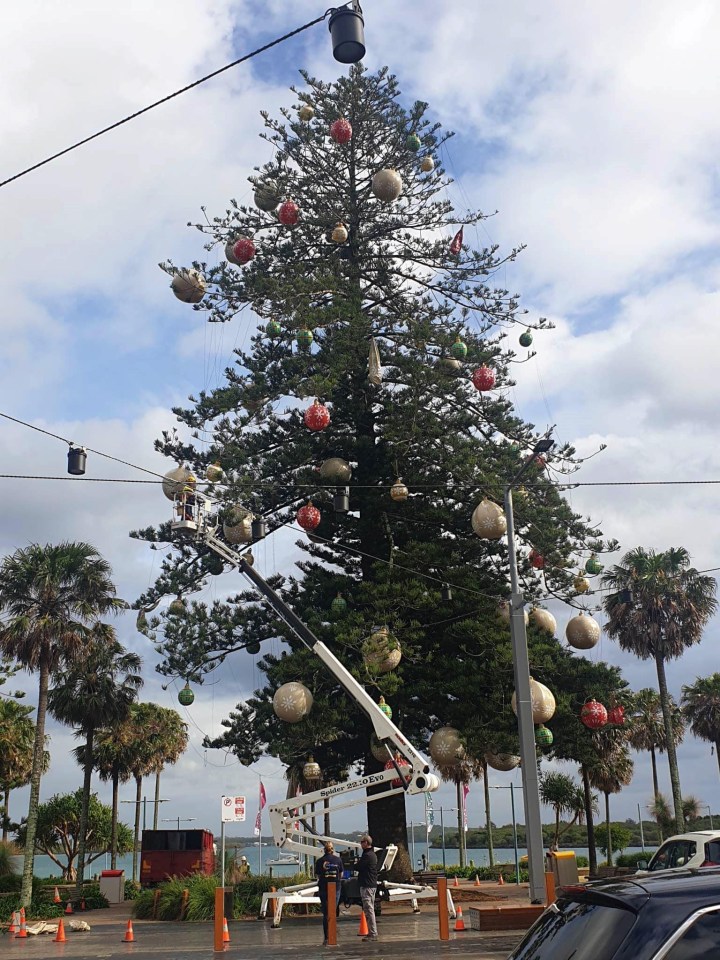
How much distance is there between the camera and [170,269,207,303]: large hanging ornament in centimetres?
2320

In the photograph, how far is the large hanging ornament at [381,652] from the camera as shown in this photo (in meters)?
23.1

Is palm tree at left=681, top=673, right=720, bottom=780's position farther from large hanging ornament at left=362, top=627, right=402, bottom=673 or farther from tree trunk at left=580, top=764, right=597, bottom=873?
large hanging ornament at left=362, top=627, right=402, bottom=673

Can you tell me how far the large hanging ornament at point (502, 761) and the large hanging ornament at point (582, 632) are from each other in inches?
130

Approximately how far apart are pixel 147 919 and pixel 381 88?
2608 cm

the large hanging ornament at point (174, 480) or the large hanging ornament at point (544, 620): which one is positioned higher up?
the large hanging ornament at point (174, 480)

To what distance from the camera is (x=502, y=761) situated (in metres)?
25.2

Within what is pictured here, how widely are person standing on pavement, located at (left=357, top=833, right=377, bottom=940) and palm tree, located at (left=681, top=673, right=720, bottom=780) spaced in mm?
36814

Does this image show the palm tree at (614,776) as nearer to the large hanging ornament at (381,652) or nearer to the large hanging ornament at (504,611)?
the large hanging ornament at (504,611)

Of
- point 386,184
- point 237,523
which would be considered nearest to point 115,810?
point 237,523

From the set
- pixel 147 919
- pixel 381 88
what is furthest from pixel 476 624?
pixel 381 88

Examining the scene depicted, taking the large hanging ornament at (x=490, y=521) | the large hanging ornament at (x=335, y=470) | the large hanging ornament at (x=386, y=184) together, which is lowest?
the large hanging ornament at (x=490, y=521)

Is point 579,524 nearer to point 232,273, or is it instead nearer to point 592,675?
point 592,675

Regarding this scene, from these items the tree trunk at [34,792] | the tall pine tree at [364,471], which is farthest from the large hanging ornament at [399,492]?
the tree trunk at [34,792]

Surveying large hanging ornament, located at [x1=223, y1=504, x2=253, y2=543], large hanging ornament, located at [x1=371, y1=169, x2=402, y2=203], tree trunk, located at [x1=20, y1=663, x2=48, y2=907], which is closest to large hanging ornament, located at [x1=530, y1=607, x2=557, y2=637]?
large hanging ornament, located at [x1=223, y1=504, x2=253, y2=543]
